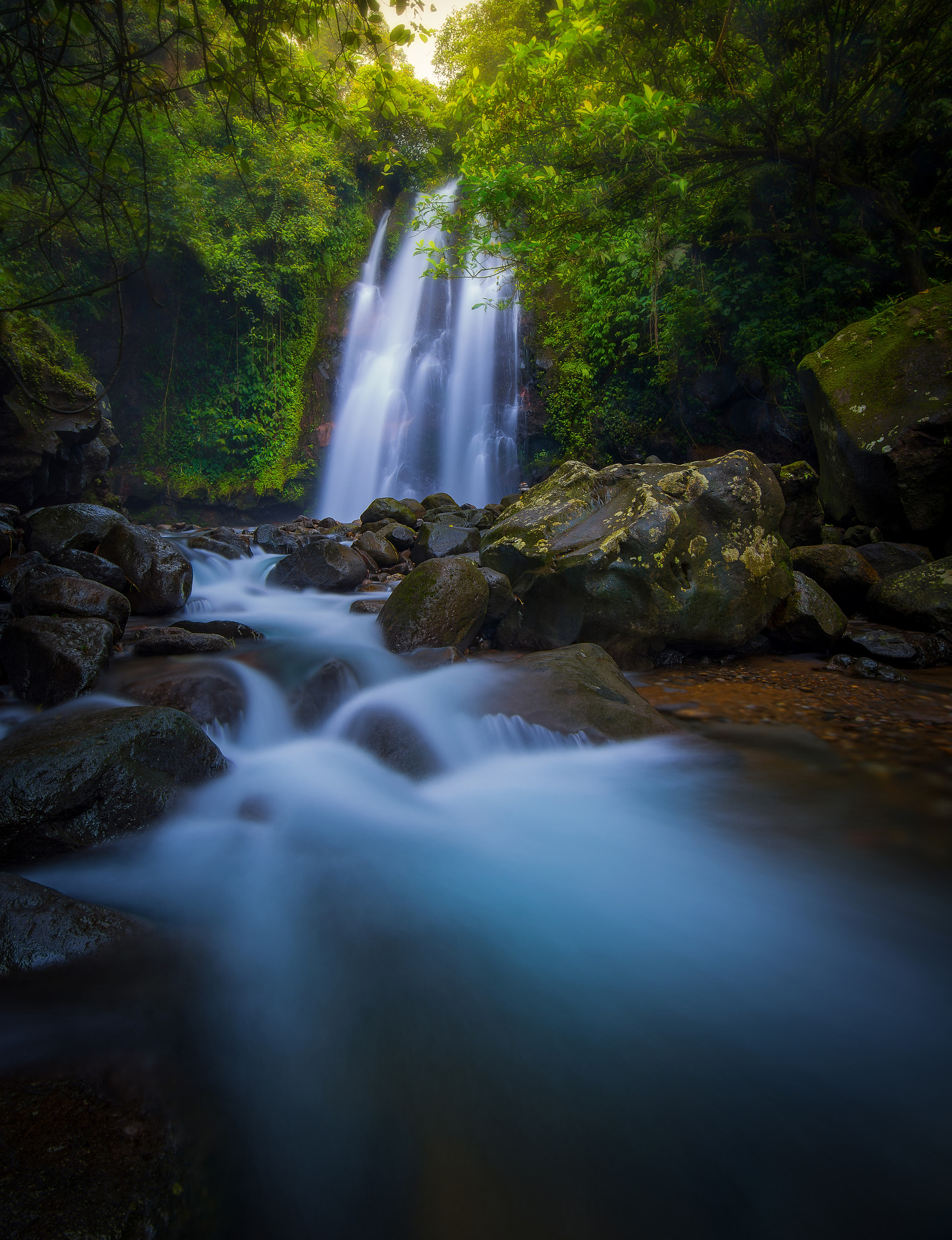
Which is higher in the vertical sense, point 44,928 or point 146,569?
point 146,569

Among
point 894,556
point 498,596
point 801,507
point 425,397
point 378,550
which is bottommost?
point 498,596

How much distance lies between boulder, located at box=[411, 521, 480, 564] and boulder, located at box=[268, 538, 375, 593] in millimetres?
896

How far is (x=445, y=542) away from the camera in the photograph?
8.25 m

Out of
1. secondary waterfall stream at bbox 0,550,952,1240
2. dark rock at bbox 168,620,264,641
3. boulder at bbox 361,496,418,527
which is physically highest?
boulder at bbox 361,496,418,527

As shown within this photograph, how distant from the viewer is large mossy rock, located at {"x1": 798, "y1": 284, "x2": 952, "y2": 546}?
6.30 metres

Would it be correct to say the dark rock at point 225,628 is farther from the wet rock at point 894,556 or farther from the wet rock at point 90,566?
the wet rock at point 894,556

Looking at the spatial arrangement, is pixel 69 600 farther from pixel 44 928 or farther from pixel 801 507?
pixel 801 507

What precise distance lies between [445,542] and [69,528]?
14.8 feet

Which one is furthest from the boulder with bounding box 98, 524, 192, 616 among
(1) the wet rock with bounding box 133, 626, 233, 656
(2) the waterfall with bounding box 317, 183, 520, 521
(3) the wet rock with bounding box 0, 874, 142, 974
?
(2) the waterfall with bounding box 317, 183, 520, 521

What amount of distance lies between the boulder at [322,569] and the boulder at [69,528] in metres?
2.20

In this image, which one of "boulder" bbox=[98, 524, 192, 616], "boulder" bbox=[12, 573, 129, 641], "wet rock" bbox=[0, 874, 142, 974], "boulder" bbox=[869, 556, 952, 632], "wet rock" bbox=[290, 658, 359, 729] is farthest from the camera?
"boulder" bbox=[98, 524, 192, 616]

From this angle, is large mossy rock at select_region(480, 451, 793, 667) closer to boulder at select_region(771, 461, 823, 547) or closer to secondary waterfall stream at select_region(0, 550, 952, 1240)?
secondary waterfall stream at select_region(0, 550, 952, 1240)

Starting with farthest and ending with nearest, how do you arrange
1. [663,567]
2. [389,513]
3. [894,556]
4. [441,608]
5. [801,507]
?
[389,513] < [801,507] < [894,556] < [441,608] < [663,567]

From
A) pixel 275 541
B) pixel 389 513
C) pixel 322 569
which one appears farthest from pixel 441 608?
pixel 389 513
